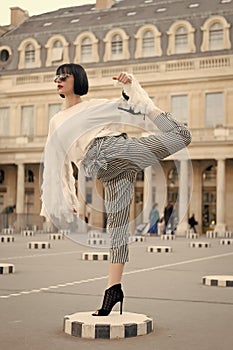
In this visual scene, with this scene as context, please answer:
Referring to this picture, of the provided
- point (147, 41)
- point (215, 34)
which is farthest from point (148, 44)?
point (215, 34)

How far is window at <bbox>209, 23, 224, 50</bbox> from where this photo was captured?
47250mm

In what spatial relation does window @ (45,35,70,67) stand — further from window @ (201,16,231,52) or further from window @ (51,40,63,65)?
window @ (201,16,231,52)

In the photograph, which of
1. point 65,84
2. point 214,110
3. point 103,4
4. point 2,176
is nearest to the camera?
point 65,84

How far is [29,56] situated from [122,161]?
50453 millimetres

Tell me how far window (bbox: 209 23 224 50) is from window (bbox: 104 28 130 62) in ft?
21.1

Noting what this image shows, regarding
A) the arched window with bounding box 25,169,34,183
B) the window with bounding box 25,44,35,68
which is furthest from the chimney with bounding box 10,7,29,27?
the arched window with bounding box 25,169,34,183

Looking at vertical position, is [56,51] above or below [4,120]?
above

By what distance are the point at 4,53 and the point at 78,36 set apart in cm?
695

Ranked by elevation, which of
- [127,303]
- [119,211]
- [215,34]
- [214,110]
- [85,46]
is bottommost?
[127,303]

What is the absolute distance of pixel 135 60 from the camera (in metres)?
49.8

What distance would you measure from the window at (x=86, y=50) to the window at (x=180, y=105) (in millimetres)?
8568

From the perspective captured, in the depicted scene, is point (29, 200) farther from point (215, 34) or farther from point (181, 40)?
point (215, 34)

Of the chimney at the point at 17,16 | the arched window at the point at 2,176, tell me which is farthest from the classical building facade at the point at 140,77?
the chimney at the point at 17,16

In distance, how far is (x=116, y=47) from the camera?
5172 cm
